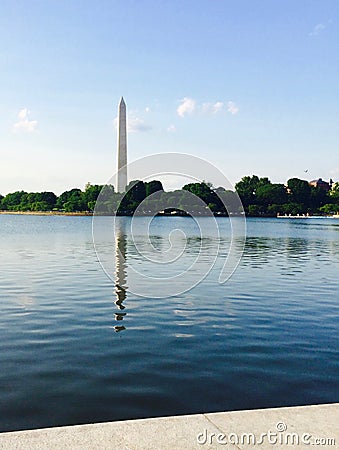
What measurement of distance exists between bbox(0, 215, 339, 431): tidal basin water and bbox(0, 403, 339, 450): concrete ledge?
7.13 feet

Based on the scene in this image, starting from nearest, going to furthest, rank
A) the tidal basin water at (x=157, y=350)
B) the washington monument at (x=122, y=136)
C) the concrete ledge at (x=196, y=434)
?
1. the concrete ledge at (x=196, y=434)
2. the tidal basin water at (x=157, y=350)
3. the washington monument at (x=122, y=136)

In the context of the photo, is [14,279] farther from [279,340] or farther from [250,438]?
[250,438]

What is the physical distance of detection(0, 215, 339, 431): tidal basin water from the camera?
942cm

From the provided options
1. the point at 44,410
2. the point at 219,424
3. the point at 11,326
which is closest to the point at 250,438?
the point at 219,424

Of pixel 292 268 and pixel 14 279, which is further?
pixel 292 268

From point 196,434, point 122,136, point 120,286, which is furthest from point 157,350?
point 122,136

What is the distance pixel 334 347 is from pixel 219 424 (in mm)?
7528

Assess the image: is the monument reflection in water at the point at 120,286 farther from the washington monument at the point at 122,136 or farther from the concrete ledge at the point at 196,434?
the washington monument at the point at 122,136

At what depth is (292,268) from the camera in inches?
1298

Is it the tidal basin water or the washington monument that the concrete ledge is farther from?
the washington monument

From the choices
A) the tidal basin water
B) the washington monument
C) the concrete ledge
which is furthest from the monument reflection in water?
the washington monument

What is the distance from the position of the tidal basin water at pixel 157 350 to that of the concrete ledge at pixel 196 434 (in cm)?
217

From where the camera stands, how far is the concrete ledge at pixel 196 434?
616cm

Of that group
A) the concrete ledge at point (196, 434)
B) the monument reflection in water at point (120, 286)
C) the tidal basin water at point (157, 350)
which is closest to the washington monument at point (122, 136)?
the monument reflection in water at point (120, 286)
